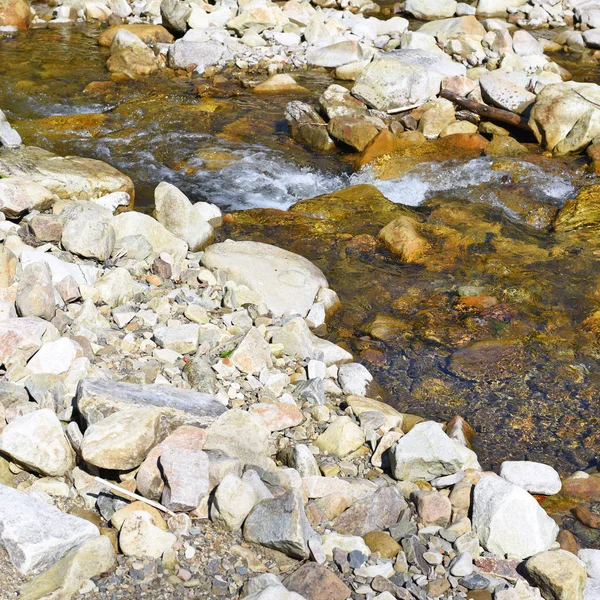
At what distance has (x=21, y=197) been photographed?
5832 millimetres

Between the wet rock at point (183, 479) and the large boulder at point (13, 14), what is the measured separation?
13.0m

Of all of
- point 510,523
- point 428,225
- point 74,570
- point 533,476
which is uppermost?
point 74,570

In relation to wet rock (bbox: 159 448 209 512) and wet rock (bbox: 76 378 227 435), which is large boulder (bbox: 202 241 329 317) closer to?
wet rock (bbox: 76 378 227 435)

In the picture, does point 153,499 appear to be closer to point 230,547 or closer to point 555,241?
point 230,547

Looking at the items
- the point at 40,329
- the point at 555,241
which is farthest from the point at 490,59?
the point at 40,329

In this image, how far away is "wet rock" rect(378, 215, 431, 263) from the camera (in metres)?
6.70

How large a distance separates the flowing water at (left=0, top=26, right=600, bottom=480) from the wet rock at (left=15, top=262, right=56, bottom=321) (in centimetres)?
209

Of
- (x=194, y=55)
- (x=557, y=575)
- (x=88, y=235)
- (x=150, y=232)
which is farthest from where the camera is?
(x=194, y=55)

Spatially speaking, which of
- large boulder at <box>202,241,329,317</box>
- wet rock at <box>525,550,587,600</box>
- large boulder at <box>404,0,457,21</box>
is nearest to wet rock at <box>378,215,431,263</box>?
large boulder at <box>202,241,329,317</box>

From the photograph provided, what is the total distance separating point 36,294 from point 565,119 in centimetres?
703

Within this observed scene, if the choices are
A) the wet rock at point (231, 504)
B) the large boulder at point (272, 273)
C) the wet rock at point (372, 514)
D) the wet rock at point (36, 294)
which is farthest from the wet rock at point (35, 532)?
the large boulder at point (272, 273)

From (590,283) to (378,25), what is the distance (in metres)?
9.46

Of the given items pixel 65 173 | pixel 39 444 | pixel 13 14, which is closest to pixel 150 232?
pixel 65 173

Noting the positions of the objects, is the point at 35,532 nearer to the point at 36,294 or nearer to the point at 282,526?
the point at 282,526
